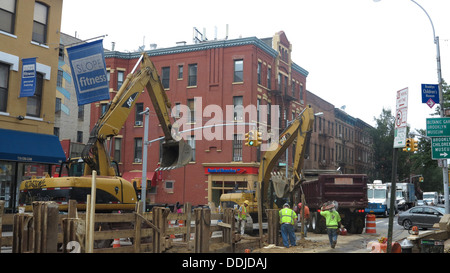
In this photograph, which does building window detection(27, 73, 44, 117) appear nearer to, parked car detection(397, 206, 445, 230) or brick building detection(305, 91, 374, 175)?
parked car detection(397, 206, 445, 230)

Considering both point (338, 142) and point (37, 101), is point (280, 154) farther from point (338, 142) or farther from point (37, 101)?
point (338, 142)

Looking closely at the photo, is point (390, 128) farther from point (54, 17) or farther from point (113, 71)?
point (54, 17)

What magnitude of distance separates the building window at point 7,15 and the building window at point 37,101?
8.43ft

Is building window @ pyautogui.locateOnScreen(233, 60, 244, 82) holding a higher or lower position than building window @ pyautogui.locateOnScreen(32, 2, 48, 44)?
higher

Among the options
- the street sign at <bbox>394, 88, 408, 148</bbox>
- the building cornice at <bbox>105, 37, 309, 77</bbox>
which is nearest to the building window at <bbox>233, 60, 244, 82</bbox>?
the building cornice at <bbox>105, 37, 309, 77</bbox>

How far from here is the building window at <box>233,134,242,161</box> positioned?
42000 mm

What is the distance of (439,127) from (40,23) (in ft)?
61.1

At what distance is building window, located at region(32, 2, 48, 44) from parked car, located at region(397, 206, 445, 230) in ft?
77.6

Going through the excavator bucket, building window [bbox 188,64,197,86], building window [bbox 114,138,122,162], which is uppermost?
building window [bbox 188,64,197,86]

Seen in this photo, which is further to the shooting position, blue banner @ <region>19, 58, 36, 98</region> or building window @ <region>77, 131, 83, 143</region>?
building window @ <region>77, 131, 83, 143</region>

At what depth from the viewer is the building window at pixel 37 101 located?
70.3ft

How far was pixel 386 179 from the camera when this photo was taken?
75.8 meters
